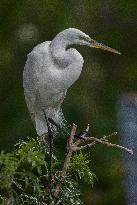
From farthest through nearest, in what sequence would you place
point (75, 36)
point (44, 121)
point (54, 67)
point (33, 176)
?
point (44, 121) → point (54, 67) → point (75, 36) → point (33, 176)

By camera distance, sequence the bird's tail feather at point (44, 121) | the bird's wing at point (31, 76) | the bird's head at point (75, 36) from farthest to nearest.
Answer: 1. the bird's tail feather at point (44, 121)
2. the bird's wing at point (31, 76)
3. the bird's head at point (75, 36)

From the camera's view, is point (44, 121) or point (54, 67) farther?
point (44, 121)

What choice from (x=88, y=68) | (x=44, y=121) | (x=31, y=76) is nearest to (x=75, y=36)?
(x=31, y=76)

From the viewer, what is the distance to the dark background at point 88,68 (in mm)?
5750

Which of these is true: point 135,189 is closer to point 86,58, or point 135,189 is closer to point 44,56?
point 44,56

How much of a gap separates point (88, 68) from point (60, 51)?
288cm

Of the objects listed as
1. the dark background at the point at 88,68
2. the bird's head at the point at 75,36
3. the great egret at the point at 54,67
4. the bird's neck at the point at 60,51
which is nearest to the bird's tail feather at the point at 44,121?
the great egret at the point at 54,67

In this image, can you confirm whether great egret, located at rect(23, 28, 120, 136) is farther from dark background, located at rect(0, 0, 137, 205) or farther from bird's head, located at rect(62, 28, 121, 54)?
dark background, located at rect(0, 0, 137, 205)

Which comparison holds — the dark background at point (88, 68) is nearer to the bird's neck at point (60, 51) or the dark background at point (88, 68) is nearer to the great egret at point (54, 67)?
the great egret at point (54, 67)

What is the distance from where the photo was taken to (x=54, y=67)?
3.21m

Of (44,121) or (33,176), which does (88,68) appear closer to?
(44,121)

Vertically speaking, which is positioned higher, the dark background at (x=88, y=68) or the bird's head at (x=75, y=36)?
the dark background at (x=88, y=68)

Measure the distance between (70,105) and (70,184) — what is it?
2.69 metres

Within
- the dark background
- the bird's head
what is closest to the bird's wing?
the bird's head
